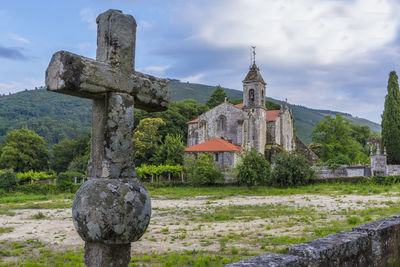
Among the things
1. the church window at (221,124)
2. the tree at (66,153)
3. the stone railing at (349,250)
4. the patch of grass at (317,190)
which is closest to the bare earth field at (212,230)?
the stone railing at (349,250)

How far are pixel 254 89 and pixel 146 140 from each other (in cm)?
1834

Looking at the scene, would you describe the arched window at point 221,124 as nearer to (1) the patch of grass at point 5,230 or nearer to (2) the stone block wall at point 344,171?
(2) the stone block wall at point 344,171

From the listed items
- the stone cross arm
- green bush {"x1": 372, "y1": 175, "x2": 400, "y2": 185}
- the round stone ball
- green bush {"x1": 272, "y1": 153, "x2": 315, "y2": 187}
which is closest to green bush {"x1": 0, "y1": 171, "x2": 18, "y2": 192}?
green bush {"x1": 272, "y1": 153, "x2": 315, "y2": 187}

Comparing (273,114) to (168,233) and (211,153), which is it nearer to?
(211,153)

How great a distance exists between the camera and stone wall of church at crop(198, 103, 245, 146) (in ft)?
167

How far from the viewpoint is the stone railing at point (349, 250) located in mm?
3301

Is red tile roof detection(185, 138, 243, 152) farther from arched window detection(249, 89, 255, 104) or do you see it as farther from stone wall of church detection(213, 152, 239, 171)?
arched window detection(249, 89, 255, 104)

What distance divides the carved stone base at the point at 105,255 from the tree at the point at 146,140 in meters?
49.7

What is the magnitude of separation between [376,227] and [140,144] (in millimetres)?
49668

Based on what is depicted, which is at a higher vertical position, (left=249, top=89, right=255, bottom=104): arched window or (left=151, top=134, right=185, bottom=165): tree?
(left=249, top=89, right=255, bottom=104): arched window

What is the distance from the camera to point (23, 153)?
196 ft

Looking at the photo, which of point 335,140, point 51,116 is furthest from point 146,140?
point 51,116

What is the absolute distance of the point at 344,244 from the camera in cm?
392

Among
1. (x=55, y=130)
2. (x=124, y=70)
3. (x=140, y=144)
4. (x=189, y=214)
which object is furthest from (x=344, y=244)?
(x=55, y=130)
